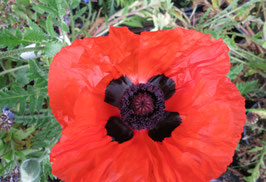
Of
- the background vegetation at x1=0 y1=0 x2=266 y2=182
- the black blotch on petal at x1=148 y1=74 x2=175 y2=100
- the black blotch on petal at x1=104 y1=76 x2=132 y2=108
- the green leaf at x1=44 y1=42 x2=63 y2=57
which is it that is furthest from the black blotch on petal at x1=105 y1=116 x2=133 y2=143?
the green leaf at x1=44 y1=42 x2=63 y2=57

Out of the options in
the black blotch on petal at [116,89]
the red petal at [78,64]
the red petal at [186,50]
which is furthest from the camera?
the black blotch on petal at [116,89]

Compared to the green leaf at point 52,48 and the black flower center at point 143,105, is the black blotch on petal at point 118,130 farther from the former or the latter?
the green leaf at point 52,48

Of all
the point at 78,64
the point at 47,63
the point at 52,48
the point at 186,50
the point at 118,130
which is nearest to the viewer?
the point at 78,64

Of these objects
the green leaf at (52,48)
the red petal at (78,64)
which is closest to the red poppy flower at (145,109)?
the red petal at (78,64)

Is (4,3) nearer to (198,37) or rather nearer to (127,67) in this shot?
(127,67)

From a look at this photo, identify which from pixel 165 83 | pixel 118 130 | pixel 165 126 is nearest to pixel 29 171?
pixel 118 130

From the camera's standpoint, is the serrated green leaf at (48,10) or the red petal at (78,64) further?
the serrated green leaf at (48,10)

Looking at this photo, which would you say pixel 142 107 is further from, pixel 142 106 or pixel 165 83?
pixel 165 83
